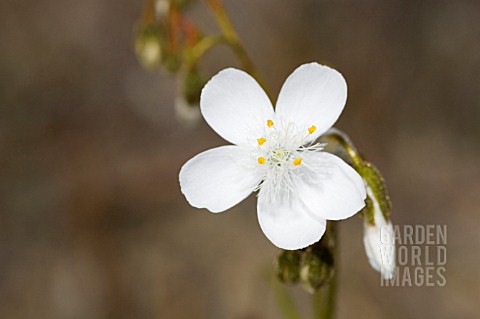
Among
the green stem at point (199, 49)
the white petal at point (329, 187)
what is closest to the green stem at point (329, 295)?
the white petal at point (329, 187)

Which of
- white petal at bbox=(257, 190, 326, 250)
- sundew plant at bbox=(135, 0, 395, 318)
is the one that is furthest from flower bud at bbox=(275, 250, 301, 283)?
white petal at bbox=(257, 190, 326, 250)

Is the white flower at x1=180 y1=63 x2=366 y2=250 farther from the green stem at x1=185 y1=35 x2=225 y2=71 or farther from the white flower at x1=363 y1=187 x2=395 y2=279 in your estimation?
the green stem at x1=185 y1=35 x2=225 y2=71

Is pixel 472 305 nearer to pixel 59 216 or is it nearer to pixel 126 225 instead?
pixel 126 225

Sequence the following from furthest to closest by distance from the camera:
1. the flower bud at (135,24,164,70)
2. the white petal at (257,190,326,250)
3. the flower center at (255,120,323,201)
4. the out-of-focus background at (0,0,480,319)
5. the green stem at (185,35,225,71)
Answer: the out-of-focus background at (0,0,480,319)
the flower bud at (135,24,164,70)
the green stem at (185,35,225,71)
the flower center at (255,120,323,201)
the white petal at (257,190,326,250)

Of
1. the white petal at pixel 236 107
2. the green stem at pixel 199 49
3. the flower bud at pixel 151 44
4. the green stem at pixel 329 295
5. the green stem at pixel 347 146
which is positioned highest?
the flower bud at pixel 151 44

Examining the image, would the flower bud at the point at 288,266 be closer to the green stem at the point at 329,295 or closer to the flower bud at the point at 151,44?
the green stem at the point at 329,295

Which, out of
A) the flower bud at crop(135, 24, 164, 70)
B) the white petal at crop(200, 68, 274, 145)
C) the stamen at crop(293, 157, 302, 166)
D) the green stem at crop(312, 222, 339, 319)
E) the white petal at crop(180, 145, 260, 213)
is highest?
the flower bud at crop(135, 24, 164, 70)

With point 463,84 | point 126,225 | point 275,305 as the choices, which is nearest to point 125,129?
point 126,225

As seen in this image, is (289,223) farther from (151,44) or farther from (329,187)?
(151,44)
